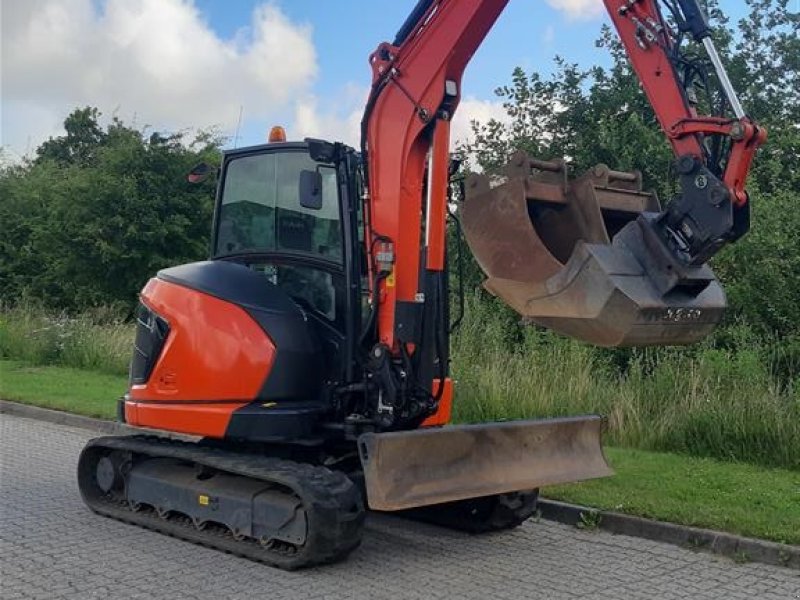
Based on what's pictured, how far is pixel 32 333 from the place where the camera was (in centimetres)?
1812

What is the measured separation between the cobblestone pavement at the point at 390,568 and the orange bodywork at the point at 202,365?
0.83 m

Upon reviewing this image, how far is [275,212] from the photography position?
6.99 meters

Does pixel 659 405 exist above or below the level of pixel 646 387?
below

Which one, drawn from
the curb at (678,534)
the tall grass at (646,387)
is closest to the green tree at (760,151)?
the tall grass at (646,387)

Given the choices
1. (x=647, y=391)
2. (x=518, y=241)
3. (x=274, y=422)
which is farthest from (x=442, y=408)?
(x=647, y=391)

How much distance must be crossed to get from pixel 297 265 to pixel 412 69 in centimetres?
156

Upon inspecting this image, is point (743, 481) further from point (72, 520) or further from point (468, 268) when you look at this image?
point (468, 268)

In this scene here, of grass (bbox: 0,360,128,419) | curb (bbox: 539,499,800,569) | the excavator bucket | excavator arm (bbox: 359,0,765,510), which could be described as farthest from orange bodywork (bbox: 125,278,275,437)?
grass (bbox: 0,360,128,419)

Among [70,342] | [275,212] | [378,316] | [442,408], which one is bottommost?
[442,408]

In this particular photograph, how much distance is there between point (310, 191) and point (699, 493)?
3.77 metres

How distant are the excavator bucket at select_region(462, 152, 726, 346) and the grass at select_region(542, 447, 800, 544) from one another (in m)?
1.86

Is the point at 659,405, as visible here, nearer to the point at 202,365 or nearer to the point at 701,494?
the point at 701,494

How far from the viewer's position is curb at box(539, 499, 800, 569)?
20.1 feet

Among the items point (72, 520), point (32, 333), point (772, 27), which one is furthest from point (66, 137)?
point (72, 520)
